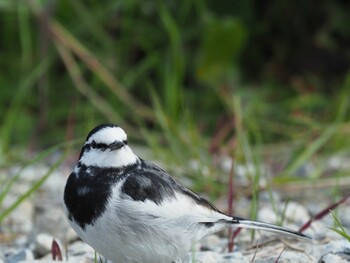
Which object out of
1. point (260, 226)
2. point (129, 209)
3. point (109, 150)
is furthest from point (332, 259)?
point (109, 150)

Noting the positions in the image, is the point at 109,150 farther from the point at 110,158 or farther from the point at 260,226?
the point at 260,226

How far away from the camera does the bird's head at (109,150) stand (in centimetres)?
270

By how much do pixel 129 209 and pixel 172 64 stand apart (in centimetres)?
276

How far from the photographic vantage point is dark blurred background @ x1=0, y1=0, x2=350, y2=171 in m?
5.03

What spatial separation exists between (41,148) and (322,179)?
188 cm

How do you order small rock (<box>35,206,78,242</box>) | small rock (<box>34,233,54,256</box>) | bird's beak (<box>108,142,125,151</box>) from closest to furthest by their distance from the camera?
bird's beak (<box>108,142,125,151</box>) → small rock (<box>34,233,54,256</box>) → small rock (<box>35,206,78,242</box>)

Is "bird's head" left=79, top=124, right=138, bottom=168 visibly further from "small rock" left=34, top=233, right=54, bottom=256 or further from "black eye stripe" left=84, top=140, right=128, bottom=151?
"small rock" left=34, top=233, right=54, bottom=256

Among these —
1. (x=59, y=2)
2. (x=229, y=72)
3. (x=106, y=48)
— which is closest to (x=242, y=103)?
(x=229, y=72)

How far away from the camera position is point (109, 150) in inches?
106

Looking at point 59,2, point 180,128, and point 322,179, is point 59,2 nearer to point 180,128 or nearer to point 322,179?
point 180,128

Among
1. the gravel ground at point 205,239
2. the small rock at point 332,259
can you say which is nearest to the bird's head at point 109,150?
the gravel ground at point 205,239

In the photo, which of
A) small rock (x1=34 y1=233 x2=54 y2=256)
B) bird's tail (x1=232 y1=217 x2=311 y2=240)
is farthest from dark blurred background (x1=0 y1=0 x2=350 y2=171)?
bird's tail (x1=232 y1=217 x2=311 y2=240)

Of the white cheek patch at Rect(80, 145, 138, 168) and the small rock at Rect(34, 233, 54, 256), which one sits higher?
the white cheek patch at Rect(80, 145, 138, 168)

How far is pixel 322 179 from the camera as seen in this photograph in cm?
396
